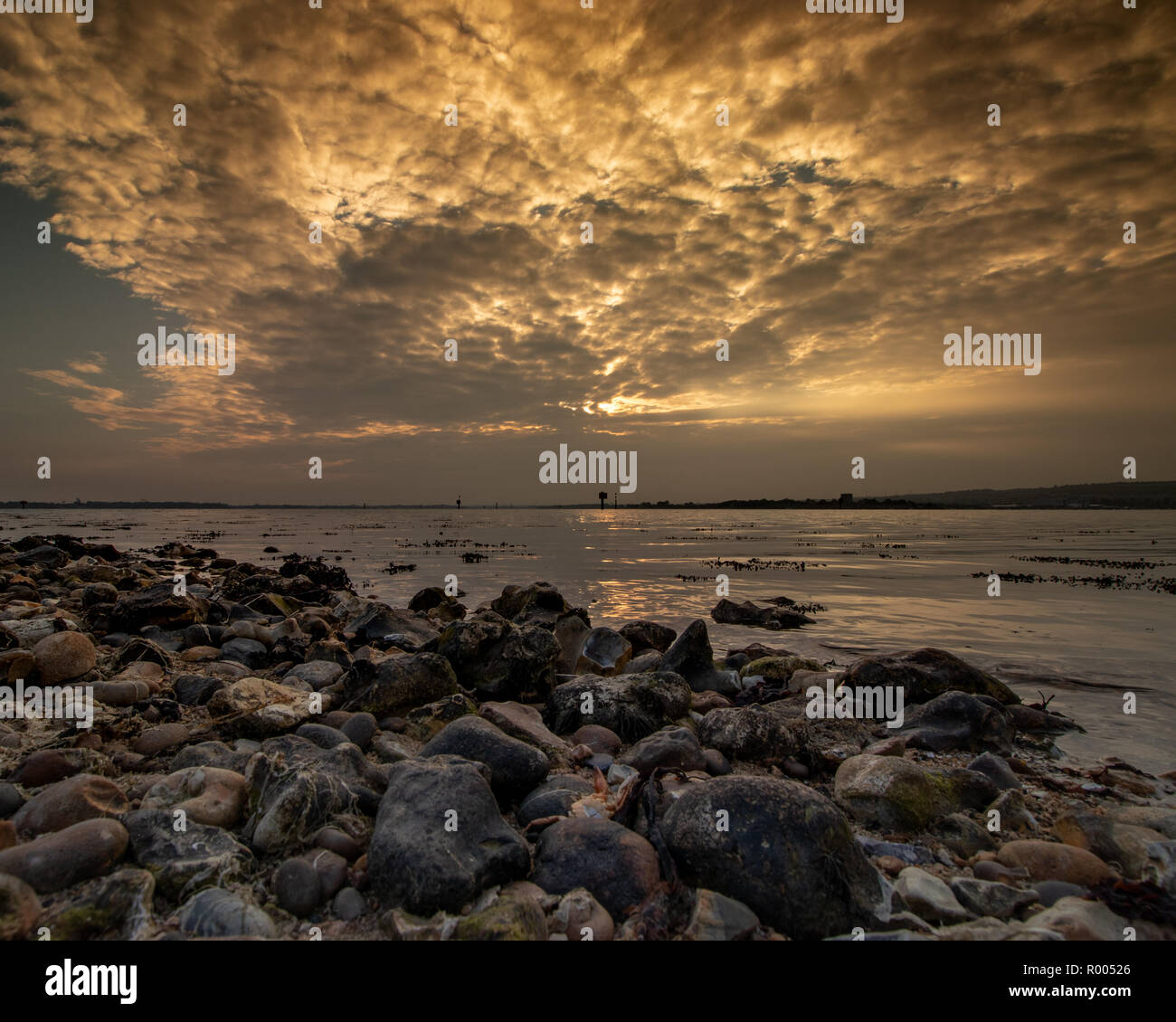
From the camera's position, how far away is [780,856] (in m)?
3.80

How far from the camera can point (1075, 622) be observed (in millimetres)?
14812

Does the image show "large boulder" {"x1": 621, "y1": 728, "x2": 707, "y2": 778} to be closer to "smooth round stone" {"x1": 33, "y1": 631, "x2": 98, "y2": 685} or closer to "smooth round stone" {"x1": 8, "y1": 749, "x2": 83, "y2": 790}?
"smooth round stone" {"x1": 8, "y1": 749, "x2": 83, "y2": 790}

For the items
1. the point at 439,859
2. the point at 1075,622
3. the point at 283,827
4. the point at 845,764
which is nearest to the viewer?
the point at 439,859

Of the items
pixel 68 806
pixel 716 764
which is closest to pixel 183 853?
pixel 68 806

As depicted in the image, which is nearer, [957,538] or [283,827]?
[283,827]

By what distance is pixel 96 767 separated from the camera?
537cm

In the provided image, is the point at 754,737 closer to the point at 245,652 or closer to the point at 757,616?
the point at 245,652

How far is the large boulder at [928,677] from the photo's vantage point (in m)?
8.60

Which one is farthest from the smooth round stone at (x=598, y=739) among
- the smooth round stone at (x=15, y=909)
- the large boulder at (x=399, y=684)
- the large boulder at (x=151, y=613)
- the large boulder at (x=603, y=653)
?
the large boulder at (x=151, y=613)

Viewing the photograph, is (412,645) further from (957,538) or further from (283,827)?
(957,538)
